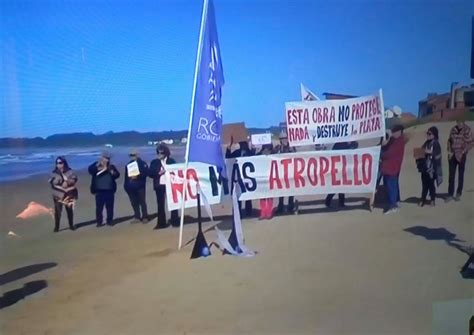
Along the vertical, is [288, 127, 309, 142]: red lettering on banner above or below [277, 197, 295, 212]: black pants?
above

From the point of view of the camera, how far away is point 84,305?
2.03 meters

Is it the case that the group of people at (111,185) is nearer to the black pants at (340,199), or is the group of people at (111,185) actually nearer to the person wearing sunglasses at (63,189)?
the person wearing sunglasses at (63,189)

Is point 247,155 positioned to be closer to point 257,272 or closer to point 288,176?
point 288,176

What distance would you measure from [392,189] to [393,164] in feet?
0.34

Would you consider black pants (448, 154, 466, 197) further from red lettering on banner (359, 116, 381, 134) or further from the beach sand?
red lettering on banner (359, 116, 381, 134)

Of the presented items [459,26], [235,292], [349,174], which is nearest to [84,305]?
[235,292]

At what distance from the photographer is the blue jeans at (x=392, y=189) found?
2293 mm

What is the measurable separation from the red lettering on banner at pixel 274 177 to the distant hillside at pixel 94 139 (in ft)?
1.23

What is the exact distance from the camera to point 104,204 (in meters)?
2.06

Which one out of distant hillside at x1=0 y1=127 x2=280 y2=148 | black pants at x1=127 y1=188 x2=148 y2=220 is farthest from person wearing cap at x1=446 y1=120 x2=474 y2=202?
black pants at x1=127 y1=188 x2=148 y2=220

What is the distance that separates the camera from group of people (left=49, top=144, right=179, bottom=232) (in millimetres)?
1979

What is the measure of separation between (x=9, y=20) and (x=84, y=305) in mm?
1018

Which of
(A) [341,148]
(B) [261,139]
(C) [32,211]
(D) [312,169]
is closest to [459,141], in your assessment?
→ (A) [341,148]

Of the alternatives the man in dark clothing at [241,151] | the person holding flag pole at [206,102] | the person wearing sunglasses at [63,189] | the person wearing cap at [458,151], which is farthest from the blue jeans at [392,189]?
the person wearing sunglasses at [63,189]
